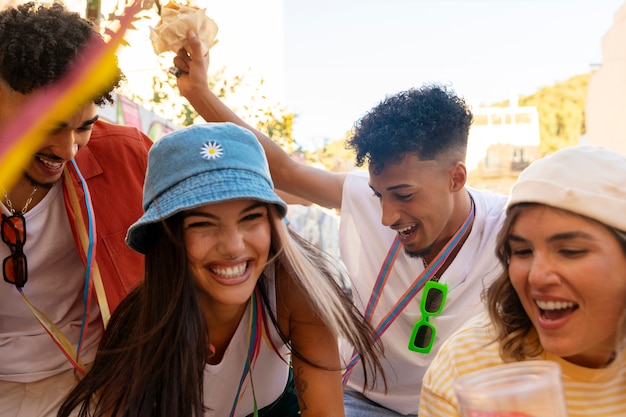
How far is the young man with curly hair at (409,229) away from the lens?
10.4 feet

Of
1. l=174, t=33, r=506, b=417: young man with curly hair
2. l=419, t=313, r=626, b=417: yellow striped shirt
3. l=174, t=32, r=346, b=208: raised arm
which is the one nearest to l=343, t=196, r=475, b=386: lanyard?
l=174, t=33, r=506, b=417: young man with curly hair

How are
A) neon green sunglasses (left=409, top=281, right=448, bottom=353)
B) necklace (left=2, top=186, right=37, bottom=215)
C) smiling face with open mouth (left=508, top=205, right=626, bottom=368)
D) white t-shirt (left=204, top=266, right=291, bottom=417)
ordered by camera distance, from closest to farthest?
1. smiling face with open mouth (left=508, top=205, right=626, bottom=368)
2. white t-shirt (left=204, top=266, right=291, bottom=417)
3. necklace (left=2, top=186, right=37, bottom=215)
4. neon green sunglasses (left=409, top=281, right=448, bottom=353)

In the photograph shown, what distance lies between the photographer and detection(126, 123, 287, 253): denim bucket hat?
7.08 feet

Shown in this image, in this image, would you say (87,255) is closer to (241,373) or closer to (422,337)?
(241,373)

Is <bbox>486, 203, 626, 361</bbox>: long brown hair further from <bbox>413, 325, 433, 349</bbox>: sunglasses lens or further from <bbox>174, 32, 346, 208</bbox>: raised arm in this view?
<bbox>174, 32, 346, 208</bbox>: raised arm

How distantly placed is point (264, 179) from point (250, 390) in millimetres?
812

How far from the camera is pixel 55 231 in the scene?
2.71 m

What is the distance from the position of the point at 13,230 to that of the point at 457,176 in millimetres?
1986

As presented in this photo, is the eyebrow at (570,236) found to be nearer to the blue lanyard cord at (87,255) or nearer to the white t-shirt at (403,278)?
the white t-shirt at (403,278)

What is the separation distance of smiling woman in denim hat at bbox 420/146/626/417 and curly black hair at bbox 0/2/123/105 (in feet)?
5.34

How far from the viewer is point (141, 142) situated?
296 centimetres

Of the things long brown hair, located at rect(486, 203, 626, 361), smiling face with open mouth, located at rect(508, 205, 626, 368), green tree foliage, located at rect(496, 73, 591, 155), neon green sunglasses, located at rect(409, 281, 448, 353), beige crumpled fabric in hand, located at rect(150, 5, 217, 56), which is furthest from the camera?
green tree foliage, located at rect(496, 73, 591, 155)

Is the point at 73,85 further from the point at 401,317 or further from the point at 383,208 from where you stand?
the point at 401,317

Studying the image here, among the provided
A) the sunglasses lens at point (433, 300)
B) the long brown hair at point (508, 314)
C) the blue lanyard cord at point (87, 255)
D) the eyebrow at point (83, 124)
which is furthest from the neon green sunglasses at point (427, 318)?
the eyebrow at point (83, 124)
